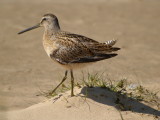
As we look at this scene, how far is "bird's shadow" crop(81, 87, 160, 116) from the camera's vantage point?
7.77m

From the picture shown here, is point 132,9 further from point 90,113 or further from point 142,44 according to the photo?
point 90,113

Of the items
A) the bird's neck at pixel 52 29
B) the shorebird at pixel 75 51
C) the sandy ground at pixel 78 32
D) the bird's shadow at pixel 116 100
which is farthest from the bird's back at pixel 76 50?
the sandy ground at pixel 78 32

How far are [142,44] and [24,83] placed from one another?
452cm

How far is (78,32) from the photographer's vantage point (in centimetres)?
1391

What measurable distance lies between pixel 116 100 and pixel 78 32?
6.28m

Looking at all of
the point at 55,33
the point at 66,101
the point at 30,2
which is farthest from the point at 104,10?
the point at 66,101

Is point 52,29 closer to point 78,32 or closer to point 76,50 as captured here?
point 76,50

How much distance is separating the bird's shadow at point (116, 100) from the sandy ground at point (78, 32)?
45.7 inches

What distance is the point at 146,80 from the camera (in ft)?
34.8

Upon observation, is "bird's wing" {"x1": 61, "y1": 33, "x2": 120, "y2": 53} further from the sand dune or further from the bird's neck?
the sand dune

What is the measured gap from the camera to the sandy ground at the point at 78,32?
33.7 feet

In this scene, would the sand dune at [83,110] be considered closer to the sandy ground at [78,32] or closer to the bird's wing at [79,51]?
the bird's wing at [79,51]

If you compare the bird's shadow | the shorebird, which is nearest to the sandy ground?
the bird's shadow

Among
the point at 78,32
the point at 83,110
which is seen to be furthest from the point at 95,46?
the point at 78,32
